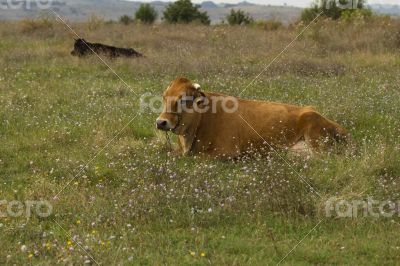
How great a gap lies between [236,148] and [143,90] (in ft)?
20.6

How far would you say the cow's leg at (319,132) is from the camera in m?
8.92

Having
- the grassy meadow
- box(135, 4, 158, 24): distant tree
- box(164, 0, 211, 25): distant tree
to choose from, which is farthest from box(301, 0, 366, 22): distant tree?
the grassy meadow

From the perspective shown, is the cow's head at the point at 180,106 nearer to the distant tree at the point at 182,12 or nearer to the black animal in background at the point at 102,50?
the black animal in background at the point at 102,50

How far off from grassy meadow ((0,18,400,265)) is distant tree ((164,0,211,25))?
26053mm

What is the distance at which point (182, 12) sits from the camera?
4175 cm

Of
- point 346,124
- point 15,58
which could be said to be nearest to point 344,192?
point 346,124

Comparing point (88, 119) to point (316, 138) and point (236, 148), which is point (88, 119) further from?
point (316, 138)

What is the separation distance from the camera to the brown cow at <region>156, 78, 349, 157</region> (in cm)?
897

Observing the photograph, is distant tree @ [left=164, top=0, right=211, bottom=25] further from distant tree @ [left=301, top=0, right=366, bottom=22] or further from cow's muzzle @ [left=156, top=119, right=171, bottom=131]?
cow's muzzle @ [left=156, top=119, right=171, bottom=131]

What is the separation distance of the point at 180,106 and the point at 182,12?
1327 inches

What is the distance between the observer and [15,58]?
19.6m

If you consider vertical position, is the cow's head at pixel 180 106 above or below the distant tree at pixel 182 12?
above

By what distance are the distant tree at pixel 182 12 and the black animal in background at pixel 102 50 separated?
21068 millimetres

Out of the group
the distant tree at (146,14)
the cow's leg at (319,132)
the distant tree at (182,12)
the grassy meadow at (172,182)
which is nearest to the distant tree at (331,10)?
the distant tree at (182,12)
